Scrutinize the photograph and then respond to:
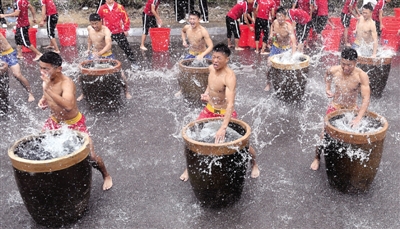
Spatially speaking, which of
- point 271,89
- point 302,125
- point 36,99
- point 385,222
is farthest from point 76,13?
point 385,222

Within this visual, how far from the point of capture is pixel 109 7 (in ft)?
30.3

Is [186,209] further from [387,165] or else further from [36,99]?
[36,99]

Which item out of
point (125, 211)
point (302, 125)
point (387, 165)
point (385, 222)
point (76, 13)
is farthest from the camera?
point (76, 13)

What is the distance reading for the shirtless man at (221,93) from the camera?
434cm

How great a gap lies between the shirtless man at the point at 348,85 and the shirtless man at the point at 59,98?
8.73 ft

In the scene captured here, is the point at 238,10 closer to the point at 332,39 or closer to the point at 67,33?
the point at 332,39

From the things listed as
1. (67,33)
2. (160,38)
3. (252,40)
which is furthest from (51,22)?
(252,40)

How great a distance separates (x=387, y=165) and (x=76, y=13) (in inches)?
485

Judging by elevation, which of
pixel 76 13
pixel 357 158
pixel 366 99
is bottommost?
pixel 76 13

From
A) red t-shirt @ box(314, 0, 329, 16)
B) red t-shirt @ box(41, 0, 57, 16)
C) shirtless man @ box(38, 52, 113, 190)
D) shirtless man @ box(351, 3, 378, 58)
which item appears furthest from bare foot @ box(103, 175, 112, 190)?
red t-shirt @ box(314, 0, 329, 16)

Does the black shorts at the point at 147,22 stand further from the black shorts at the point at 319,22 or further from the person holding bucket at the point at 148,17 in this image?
the black shorts at the point at 319,22

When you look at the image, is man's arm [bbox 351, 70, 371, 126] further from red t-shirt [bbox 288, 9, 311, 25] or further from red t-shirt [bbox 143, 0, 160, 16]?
red t-shirt [bbox 143, 0, 160, 16]

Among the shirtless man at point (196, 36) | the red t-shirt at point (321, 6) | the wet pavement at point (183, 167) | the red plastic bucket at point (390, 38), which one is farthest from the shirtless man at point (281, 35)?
the red plastic bucket at point (390, 38)

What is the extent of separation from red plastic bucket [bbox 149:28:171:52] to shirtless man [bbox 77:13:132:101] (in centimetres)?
298
